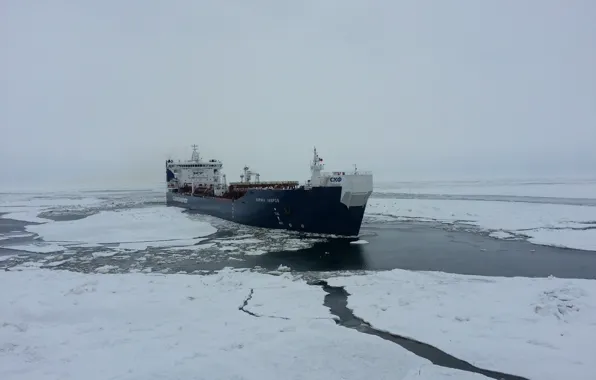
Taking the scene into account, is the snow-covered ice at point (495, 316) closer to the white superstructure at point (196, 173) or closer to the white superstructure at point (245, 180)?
the white superstructure at point (245, 180)

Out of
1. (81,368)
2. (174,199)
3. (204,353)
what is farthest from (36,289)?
(174,199)

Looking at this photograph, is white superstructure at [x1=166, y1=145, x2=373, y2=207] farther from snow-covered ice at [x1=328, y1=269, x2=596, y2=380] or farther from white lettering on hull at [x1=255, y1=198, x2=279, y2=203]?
snow-covered ice at [x1=328, y1=269, x2=596, y2=380]

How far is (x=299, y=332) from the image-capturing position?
729 cm

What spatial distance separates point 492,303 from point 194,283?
7200 millimetres

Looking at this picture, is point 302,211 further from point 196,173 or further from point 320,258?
point 196,173

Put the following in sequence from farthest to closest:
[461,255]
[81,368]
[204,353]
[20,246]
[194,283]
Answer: [20,246], [461,255], [194,283], [204,353], [81,368]

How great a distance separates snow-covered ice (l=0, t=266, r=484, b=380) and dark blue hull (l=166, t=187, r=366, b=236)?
9.26m

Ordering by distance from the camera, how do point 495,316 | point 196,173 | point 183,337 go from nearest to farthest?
1. point 183,337
2. point 495,316
3. point 196,173

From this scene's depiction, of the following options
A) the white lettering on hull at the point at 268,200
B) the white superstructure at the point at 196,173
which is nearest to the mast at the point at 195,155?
the white superstructure at the point at 196,173

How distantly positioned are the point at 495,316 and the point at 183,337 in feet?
19.1

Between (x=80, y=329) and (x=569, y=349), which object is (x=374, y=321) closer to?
(x=569, y=349)

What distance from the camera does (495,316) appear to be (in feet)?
26.2

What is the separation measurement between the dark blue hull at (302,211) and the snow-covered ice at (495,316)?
8338mm

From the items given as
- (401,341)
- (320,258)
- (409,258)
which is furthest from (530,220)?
(401,341)
